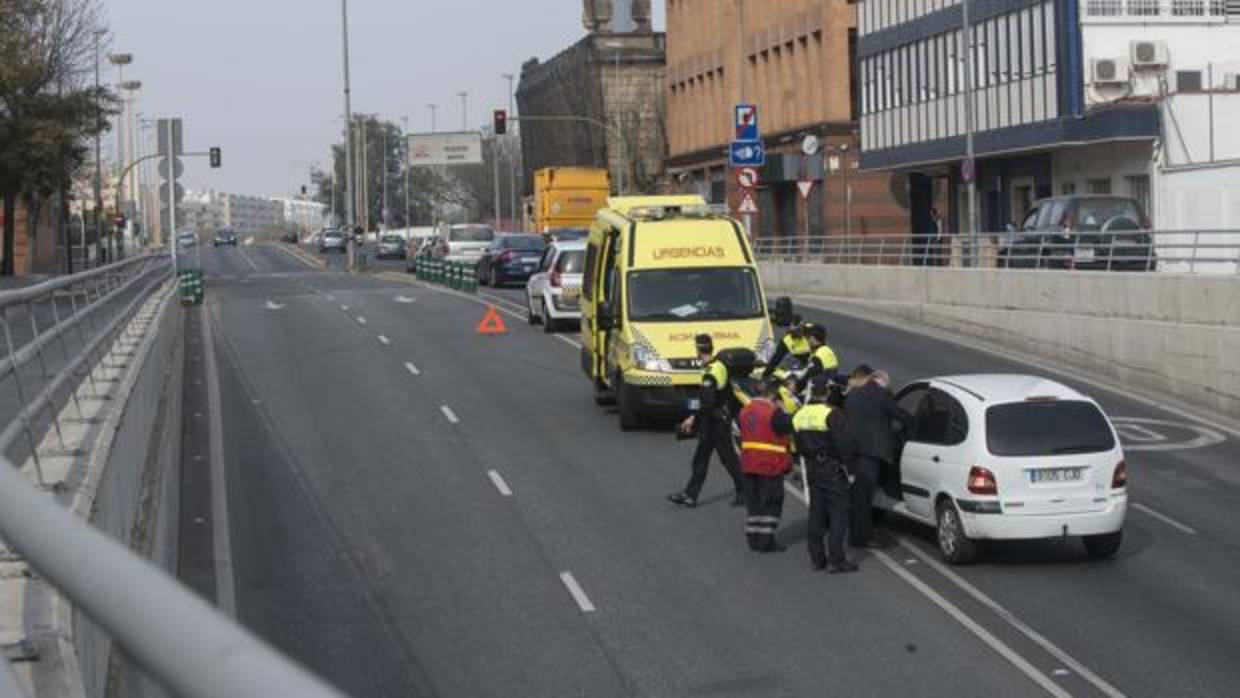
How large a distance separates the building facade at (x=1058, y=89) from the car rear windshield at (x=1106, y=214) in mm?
6496

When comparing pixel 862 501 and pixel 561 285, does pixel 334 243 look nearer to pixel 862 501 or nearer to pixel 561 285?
pixel 561 285

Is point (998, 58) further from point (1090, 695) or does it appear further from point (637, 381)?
point (1090, 695)

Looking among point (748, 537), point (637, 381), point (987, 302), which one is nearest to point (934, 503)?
point (748, 537)

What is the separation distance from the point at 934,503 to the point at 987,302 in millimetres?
19545

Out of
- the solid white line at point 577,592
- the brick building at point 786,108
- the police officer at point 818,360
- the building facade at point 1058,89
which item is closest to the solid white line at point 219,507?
the solid white line at point 577,592

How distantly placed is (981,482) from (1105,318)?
50.6 ft

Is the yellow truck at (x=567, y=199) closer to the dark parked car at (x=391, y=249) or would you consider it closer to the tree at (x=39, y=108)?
the tree at (x=39, y=108)

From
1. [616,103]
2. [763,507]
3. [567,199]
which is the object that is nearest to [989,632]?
[763,507]

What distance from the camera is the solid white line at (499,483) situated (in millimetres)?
19469

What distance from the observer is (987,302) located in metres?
35.2

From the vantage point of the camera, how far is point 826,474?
621 inches

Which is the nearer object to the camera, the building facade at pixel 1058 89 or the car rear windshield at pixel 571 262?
the car rear windshield at pixel 571 262

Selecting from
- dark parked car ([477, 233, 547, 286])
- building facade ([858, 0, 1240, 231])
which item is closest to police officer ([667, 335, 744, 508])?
Answer: building facade ([858, 0, 1240, 231])

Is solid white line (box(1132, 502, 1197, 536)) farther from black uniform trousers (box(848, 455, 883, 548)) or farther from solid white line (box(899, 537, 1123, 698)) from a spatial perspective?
black uniform trousers (box(848, 455, 883, 548))
